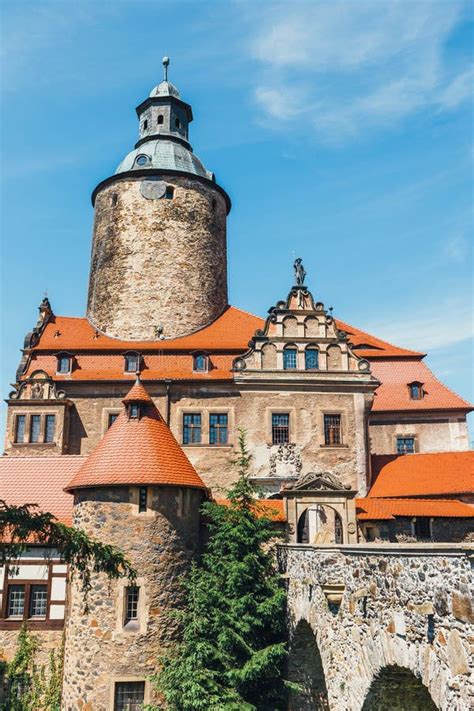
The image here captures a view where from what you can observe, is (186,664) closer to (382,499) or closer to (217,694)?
(217,694)

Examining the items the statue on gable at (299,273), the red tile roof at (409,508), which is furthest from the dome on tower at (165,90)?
the red tile roof at (409,508)

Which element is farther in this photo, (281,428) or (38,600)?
(281,428)

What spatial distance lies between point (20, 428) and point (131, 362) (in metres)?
4.76

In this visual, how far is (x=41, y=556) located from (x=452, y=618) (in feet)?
45.9

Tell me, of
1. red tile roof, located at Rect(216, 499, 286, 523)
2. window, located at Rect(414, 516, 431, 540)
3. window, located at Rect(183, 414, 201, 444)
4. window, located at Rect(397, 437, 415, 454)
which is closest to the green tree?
red tile roof, located at Rect(216, 499, 286, 523)

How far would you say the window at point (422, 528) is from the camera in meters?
19.5

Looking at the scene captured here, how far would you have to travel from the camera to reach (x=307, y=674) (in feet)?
51.0

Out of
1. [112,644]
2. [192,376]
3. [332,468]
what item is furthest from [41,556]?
[332,468]

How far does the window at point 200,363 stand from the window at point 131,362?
2242 millimetres

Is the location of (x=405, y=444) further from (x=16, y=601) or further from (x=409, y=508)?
(x=16, y=601)

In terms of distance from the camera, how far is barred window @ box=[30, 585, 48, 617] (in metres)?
18.1

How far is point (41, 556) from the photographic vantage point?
18.4 metres

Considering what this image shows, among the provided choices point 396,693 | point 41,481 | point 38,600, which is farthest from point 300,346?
point 396,693

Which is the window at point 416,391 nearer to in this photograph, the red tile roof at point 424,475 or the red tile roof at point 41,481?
the red tile roof at point 424,475
